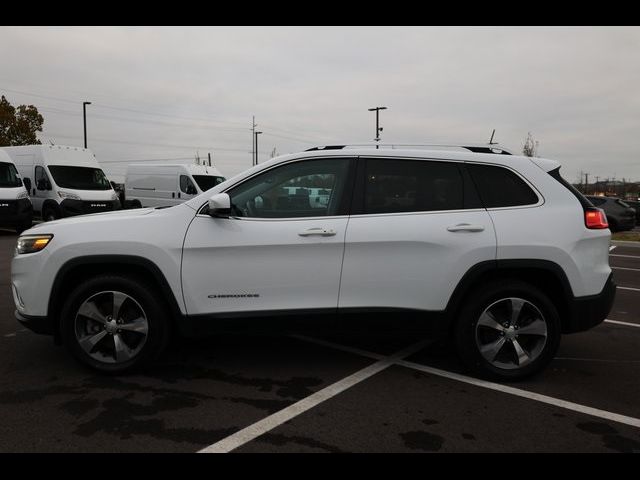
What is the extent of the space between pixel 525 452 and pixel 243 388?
191 centimetres

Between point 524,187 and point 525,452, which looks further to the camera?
point 524,187

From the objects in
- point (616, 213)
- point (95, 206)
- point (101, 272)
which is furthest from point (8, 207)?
point (616, 213)

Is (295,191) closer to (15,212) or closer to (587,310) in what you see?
(587,310)

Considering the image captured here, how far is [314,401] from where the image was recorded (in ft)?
11.5

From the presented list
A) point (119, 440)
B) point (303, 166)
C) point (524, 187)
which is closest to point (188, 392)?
point (119, 440)

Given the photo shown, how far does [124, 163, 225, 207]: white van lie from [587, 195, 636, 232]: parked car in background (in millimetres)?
14282

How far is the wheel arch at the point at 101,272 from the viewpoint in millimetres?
3771

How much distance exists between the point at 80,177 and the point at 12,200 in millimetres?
3287

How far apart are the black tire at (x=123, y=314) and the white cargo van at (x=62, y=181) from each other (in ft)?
44.4

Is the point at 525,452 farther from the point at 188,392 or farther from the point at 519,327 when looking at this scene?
the point at 188,392

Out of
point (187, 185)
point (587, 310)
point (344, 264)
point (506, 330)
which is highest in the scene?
point (187, 185)

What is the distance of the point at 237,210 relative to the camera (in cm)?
389

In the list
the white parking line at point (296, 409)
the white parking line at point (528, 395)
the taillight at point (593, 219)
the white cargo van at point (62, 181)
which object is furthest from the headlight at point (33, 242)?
the white cargo van at point (62, 181)

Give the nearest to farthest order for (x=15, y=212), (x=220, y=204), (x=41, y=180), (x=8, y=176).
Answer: (x=220, y=204) < (x=15, y=212) < (x=8, y=176) < (x=41, y=180)
